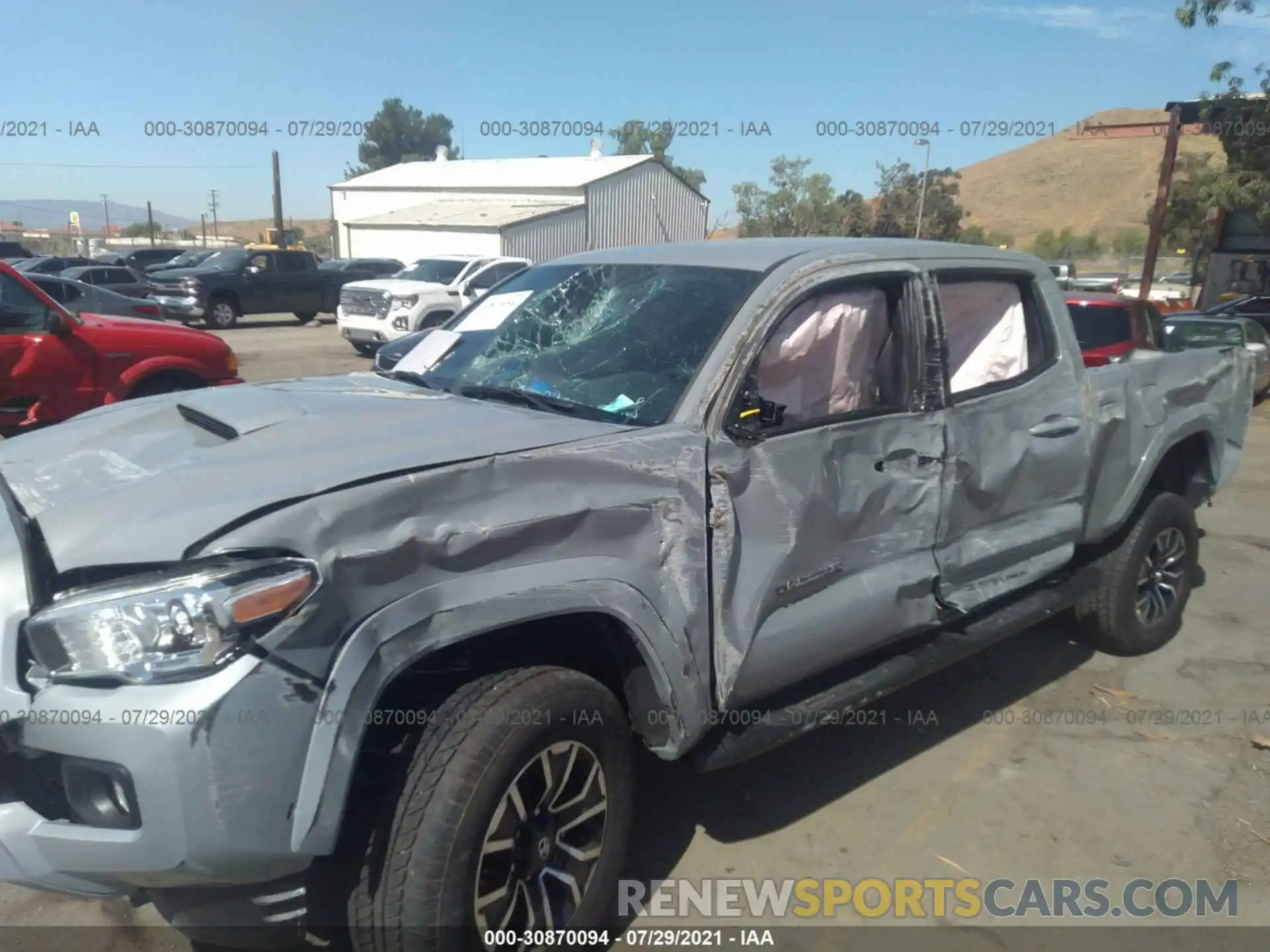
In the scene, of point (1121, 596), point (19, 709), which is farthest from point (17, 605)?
point (1121, 596)

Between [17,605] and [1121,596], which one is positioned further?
[1121,596]

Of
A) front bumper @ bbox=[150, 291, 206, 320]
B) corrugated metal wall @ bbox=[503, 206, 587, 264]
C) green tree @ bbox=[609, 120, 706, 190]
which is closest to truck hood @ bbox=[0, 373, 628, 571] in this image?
front bumper @ bbox=[150, 291, 206, 320]

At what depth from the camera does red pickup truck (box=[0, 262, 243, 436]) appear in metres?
6.89

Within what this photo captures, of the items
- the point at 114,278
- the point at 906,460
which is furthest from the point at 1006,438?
the point at 114,278

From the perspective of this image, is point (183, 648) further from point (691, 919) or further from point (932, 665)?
point (932, 665)

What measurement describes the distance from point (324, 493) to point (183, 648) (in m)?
0.42

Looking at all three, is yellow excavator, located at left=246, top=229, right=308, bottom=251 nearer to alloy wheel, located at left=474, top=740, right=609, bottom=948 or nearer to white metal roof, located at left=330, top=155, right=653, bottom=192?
white metal roof, located at left=330, top=155, right=653, bottom=192

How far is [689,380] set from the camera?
2.89m

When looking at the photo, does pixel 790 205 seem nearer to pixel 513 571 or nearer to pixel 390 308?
pixel 390 308

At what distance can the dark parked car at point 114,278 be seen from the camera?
20734 mm

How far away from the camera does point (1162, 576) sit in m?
4.93

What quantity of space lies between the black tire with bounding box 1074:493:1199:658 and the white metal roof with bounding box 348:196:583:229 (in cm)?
3302

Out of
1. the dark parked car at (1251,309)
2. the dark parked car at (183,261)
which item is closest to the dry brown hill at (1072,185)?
the dark parked car at (183,261)

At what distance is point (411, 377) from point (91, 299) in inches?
509
